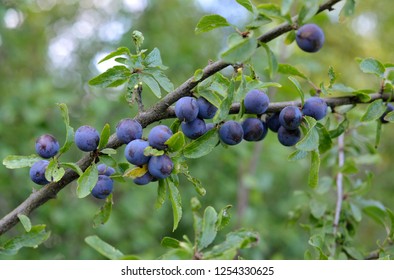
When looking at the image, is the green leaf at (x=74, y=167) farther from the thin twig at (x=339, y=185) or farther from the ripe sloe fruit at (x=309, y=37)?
the thin twig at (x=339, y=185)

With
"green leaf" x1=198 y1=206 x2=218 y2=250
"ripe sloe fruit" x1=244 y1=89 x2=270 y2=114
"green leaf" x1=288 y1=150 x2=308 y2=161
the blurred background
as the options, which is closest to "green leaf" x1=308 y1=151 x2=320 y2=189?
"green leaf" x1=288 y1=150 x2=308 y2=161

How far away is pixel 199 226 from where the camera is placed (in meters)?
0.89

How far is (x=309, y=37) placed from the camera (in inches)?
36.7

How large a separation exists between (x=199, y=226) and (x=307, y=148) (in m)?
0.27

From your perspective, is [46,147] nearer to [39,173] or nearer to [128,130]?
[39,173]

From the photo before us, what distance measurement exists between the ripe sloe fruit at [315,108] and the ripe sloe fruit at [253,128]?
0.33 ft

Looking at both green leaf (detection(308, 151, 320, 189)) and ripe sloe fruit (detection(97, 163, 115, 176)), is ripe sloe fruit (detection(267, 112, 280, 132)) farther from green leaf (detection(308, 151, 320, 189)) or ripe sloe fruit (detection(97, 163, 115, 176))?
ripe sloe fruit (detection(97, 163, 115, 176))

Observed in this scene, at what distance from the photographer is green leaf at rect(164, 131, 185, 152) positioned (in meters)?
0.94

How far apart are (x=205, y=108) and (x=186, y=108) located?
61 mm

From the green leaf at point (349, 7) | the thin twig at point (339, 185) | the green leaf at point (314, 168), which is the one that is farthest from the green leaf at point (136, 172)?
the thin twig at point (339, 185)

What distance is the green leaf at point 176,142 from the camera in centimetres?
94

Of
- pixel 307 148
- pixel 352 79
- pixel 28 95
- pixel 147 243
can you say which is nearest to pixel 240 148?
pixel 147 243

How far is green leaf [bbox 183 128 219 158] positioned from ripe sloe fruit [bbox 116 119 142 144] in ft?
0.33

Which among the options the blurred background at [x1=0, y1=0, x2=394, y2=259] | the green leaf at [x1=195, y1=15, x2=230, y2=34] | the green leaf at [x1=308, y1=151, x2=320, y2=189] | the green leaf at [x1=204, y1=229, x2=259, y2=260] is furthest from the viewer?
the blurred background at [x1=0, y1=0, x2=394, y2=259]
